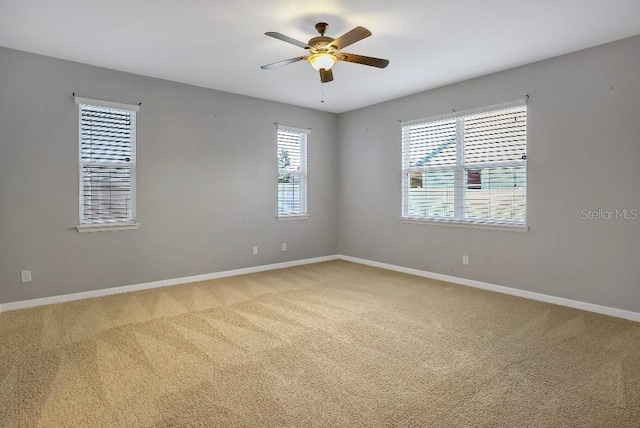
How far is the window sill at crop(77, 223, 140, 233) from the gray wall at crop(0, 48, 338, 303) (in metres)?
0.06

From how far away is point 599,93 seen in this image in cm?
365

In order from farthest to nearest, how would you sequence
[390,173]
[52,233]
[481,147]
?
[390,173] < [481,147] < [52,233]

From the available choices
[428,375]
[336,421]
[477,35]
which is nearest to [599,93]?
[477,35]

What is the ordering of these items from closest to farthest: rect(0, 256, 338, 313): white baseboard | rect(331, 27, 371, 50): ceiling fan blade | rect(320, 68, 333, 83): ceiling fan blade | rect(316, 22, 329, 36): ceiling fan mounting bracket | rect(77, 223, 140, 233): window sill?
rect(331, 27, 371, 50): ceiling fan blade < rect(316, 22, 329, 36): ceiling fan mounting bracket < rect(320, 68, 333, 83): ceiling fan blade < rect(0, 256, 338, 313): white baseboard < rect(77, 223, 140, 233): window sill

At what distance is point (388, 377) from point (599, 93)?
352cm

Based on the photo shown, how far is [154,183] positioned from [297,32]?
103 inches

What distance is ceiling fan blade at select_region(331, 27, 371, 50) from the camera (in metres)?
2.68

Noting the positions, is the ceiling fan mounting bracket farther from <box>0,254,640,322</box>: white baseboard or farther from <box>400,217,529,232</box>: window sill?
<box>0,254,640,322</box>: white baseboard

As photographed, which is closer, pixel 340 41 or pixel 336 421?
pixel 336 421

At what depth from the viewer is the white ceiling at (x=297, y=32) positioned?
2.89 meters

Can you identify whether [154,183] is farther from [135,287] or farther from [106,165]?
[135,287]

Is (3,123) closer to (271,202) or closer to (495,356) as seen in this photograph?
(271,202)

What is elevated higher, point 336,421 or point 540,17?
point 540,17

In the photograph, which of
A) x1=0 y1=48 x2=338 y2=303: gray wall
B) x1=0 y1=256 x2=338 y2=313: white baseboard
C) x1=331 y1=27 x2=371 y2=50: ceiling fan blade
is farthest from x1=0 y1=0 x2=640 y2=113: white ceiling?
x1=0 y1=256 x2=338 y2=313: white baseboard
